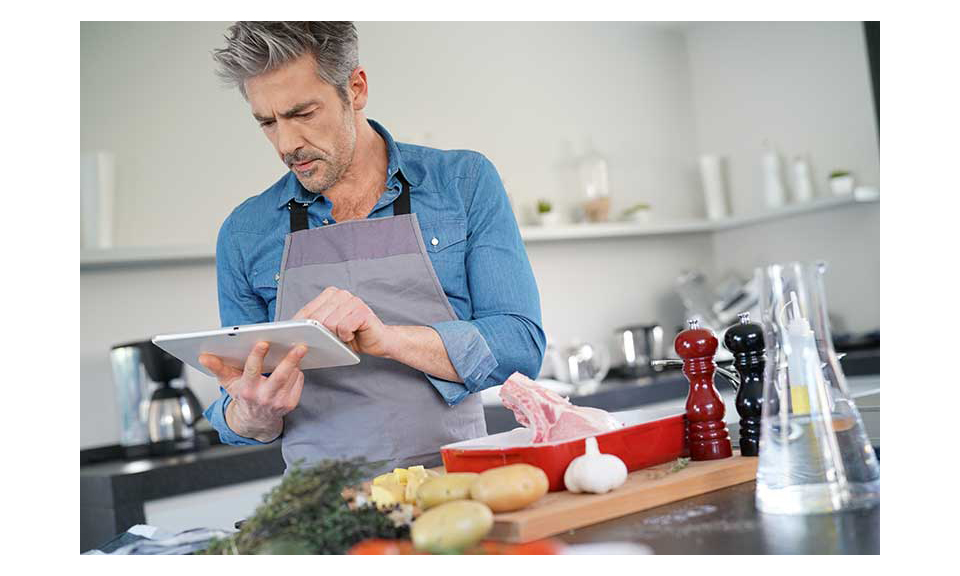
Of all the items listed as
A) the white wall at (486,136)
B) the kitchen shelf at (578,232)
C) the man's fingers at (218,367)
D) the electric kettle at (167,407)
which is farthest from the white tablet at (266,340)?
the white wall at (486,136)

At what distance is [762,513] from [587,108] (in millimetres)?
3269

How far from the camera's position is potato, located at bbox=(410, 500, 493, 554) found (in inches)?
35.4

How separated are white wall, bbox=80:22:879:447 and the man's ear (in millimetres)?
1669

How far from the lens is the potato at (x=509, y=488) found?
98cm

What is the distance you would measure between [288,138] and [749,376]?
2.60ft

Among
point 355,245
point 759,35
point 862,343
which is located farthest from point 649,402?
point 355,245

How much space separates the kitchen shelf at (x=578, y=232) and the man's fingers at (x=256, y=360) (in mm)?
1797

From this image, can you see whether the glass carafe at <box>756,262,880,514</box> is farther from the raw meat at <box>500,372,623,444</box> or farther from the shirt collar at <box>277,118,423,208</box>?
the shirt collar at <box>277,118,423,208</box>

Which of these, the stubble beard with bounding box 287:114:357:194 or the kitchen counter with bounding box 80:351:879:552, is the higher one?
the stubble beard with bounding box 287:114:357:194

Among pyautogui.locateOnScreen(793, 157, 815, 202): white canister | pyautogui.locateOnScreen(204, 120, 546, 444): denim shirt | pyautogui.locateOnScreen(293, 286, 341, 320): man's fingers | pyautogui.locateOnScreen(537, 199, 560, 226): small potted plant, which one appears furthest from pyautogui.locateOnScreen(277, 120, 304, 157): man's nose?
pyautogui.locateOnScreen(793, 157, 815, 202): white canister

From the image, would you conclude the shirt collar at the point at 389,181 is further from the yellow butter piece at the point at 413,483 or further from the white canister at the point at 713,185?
the white canister at the point at 713,185

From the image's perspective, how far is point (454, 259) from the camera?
5.25ft

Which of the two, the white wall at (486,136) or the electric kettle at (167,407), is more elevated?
the white wall at (486,136)
